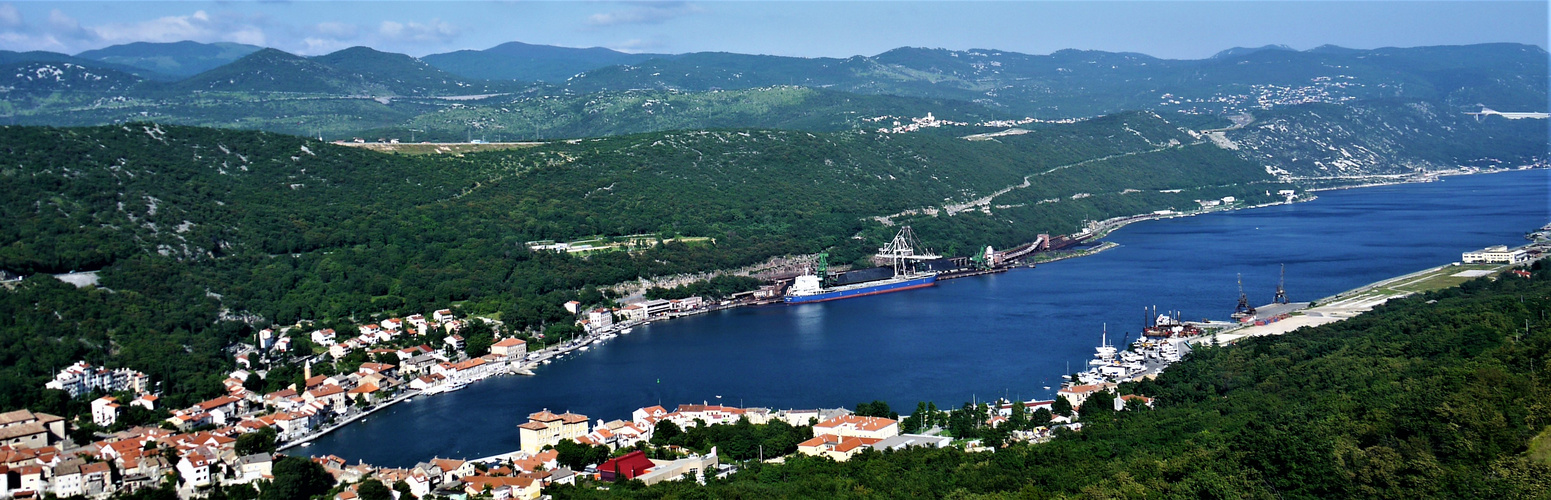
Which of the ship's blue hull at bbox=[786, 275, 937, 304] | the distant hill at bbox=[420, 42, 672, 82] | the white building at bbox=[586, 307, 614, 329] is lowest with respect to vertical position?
the ship's blue hull at bbox=[786, 275, 937, 304]

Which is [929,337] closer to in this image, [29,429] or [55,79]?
[29,429]

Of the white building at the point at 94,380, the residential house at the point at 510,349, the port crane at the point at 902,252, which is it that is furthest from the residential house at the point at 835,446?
the port crane at the point at 902,252

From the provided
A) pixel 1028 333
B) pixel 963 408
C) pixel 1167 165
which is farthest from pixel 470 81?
pixel 963 408

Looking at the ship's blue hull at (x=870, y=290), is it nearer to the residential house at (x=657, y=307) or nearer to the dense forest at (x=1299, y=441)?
the residential house at (x=657, y=307)

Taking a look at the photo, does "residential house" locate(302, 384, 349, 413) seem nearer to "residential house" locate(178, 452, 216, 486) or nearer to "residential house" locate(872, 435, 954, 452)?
"residential house" locate(178, 452, 216, 486)

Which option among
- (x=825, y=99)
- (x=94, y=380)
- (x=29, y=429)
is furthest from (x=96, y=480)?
(x=825, y=99)

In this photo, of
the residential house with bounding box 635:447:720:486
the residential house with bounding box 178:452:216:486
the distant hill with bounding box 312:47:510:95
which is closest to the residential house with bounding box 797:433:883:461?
the residential house with bounding box 635:447:720:486

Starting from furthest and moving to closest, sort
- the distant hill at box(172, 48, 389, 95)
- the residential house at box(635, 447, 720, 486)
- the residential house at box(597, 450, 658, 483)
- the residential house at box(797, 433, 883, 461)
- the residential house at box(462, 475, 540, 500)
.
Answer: the distant hill at box(172, 48, 389, 95) → the residential house at box(797, 433, 883, 461) → the residential house at box(635, 447, 720, 486) → the residential house at box(597, 450, 658, 483) → the residential house at box(462, 475, 540, 500)
